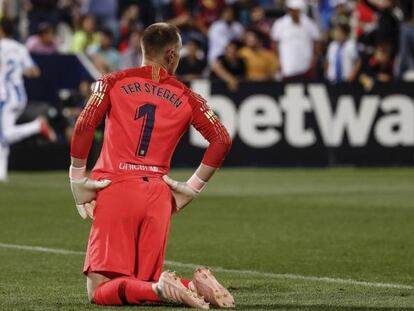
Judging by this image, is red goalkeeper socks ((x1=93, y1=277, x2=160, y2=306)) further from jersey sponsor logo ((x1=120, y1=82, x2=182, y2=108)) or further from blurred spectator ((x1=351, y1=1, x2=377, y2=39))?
blurred spectator ((x1=351, y1=1, x2=377, y2=39))

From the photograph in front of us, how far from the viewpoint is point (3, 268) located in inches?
402

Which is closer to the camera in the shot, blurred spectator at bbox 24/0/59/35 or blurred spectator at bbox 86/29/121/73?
blurred spectator at bbox 86/29/121/73

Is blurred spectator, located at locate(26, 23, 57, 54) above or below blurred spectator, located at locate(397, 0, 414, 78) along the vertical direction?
below

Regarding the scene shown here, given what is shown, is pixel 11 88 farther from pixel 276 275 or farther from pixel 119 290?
pixel 119 290

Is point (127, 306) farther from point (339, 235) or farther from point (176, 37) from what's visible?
point (339, 235)

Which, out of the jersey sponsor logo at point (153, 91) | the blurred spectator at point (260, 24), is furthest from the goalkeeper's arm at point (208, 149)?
the blurred spectator at point (260, 24)

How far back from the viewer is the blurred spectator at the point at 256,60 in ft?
79.8

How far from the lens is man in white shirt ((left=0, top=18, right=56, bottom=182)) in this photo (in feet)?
64.3

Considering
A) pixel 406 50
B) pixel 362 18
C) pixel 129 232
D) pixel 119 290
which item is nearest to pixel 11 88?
pixel 406 50

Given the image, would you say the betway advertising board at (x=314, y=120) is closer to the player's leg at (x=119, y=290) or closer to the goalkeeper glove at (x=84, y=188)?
the goalkeeper glove at (x=84, y=188)

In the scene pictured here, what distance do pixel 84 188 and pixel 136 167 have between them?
325mm

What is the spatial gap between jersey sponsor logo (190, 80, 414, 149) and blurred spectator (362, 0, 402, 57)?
201 cm

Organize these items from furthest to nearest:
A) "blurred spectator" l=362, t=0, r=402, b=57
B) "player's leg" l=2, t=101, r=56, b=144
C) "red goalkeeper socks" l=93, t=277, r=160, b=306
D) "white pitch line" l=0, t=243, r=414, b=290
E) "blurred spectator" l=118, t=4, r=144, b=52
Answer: "blurred spectator" l=118, t=4, r=144, b=52 → "blurred spectator" l=362, t=0, r=402, b=57 → "player's leg" l=2, t=101, r=56, b=144 → "white pitch line" l=0, t=243, r=414, b=290 → "red goalkeeper socks" l=93, t=277, r=160, b=306

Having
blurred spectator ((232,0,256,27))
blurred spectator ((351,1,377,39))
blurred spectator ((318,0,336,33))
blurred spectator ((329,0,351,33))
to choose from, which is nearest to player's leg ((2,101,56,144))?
blurred spectator ((351,1,377,39))
